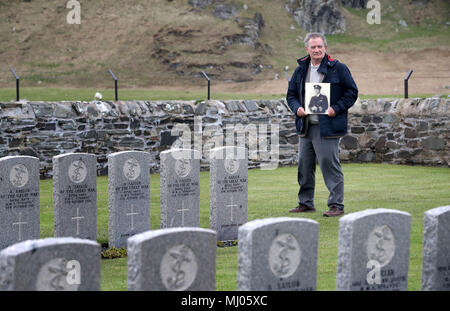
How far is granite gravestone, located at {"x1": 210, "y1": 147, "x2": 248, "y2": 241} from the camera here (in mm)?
7738

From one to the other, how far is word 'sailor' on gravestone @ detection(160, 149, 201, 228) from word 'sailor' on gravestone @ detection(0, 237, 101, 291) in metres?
3.43

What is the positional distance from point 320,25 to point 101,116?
30.0 metres

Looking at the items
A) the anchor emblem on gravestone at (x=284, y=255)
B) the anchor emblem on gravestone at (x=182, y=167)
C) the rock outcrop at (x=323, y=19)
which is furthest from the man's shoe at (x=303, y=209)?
the rock outcrop at (x=323, y=19)

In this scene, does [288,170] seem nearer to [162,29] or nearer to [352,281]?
[352,281]

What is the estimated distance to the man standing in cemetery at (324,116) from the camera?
8156 millimetres

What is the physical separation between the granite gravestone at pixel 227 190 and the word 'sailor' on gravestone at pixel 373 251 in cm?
321

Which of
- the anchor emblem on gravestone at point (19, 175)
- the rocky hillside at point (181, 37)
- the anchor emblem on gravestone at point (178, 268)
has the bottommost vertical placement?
the anchor emblem on gravestone at point (178, 268)

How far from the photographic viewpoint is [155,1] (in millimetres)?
40750

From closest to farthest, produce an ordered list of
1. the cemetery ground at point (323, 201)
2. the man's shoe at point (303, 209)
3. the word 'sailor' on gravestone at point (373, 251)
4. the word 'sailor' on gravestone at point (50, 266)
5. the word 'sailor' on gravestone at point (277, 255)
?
the word 'sailor' on gravestone at point (50, 266) → the word 'sailor' on gravestone at point (277, 255) → the word 'sailor' on gravestone at point (373, 251) → the cemetery ground at point (323, 201) → the man's shoe at point (303, 209)

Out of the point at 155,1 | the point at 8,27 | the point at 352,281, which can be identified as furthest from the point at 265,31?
the point at 352,281

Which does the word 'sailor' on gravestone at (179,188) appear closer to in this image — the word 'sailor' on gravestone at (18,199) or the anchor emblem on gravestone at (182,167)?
the anchor emblem on gravestone at (182,167)

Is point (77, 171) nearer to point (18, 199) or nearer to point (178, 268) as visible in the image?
point (18, 199)

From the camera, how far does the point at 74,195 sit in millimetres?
7594

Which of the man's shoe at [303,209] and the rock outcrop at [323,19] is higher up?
the rock outcrop at [323,19]
